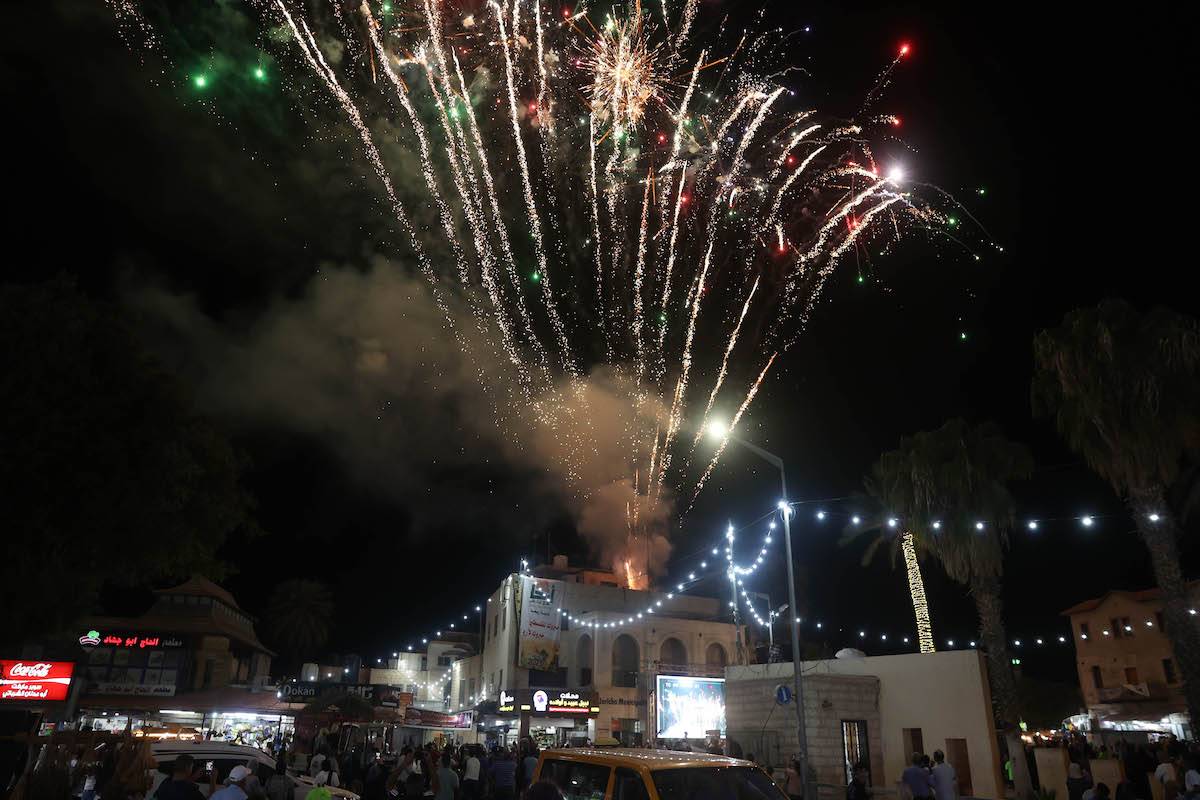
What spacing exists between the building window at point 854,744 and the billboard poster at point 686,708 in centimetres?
714

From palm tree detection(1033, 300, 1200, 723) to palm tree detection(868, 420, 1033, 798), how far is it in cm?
368

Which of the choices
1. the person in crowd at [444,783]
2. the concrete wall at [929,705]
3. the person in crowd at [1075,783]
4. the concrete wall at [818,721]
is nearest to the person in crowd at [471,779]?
the person in crowd at [444,783]

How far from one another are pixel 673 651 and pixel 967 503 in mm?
28643

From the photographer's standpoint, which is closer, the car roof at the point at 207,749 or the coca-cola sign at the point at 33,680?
the car roof at the point at 207,749

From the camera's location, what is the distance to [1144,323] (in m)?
19.0

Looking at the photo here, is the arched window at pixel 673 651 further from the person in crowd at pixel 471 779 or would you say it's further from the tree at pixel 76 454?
the tree at pixel 76 454

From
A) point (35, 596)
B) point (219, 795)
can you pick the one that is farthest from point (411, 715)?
point (219, 795)

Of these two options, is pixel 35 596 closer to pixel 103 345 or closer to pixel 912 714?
pixel 103 345

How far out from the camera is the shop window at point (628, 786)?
691 cm

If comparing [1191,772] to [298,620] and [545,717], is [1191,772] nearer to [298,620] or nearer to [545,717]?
[545,717]

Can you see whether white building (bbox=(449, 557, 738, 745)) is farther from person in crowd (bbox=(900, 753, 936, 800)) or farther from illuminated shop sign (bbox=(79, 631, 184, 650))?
person in crowd (bbox=(900, 753, 936, 800))

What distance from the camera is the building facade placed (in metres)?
43.6

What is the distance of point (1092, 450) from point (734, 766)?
17490mm

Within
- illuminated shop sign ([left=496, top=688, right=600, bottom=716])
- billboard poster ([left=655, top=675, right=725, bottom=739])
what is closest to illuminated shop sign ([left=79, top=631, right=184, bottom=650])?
illuminated shop sign ([left=496, top=688, right=600, bottom=716])
